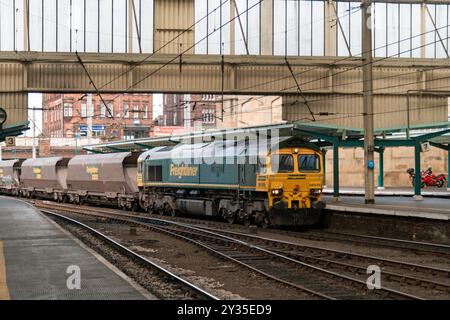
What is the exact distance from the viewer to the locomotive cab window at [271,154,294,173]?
21828mm

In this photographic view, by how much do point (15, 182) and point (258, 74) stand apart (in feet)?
119

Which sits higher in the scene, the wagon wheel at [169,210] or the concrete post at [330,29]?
the concrete post at [330,29]

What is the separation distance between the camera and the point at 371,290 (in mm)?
11328

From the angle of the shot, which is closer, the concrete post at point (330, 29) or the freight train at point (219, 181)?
the freight train at point (219, 181)

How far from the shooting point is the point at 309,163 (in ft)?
74.9

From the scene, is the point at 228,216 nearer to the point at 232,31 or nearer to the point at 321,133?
the point at 321,133

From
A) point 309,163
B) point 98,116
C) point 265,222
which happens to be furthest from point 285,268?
point 98,116

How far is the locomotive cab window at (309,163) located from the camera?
22516 mm

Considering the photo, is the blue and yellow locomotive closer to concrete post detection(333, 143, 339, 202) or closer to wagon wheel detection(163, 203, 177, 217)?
wagon wheel detection(163, 203, 177, 217)

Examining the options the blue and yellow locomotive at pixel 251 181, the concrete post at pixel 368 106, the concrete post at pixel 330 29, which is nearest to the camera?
the blue and yellow locomotive at pixel 251 181

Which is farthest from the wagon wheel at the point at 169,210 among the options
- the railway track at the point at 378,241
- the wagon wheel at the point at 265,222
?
the wagon wheel at the point at 265,222

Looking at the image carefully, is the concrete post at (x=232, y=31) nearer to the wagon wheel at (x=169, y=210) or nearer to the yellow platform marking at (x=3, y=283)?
the wagon wheel at (x=169, y=210)

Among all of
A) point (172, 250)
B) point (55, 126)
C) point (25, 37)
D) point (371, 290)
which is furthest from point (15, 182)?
point (55, 126)
